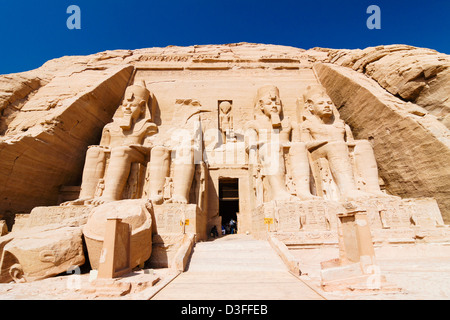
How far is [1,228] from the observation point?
4637mm

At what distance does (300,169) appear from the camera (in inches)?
243

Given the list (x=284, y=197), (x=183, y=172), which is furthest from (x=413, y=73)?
(x=183, y=172)

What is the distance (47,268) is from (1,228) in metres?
2.04

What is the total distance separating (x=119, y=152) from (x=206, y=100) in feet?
12.0

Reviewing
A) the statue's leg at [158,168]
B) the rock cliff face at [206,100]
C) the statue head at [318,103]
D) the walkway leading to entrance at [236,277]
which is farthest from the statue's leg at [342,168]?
the statue's leg at [158,168]

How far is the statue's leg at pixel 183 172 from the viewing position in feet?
19.3

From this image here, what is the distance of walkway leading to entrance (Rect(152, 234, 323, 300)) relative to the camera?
2355 mm

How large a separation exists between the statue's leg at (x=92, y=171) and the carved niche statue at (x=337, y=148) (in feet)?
17.4

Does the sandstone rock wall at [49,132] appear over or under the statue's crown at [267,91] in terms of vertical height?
under

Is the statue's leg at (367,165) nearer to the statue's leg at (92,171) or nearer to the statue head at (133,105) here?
the statue head at (133,105)

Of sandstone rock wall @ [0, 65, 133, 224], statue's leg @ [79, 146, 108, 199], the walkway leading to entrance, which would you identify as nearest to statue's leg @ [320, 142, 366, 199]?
the walkway leading to entrance

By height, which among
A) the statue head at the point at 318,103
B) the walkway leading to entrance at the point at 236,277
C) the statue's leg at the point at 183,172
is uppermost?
the statue head at the point at 318,103
